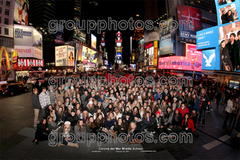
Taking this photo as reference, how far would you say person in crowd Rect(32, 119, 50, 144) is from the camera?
5359 millimetres

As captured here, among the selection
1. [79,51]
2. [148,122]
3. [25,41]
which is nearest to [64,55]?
[25,41]

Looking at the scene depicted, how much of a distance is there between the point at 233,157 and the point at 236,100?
370 centimetres

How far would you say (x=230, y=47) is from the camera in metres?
9.78

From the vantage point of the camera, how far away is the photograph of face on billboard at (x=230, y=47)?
909 cm

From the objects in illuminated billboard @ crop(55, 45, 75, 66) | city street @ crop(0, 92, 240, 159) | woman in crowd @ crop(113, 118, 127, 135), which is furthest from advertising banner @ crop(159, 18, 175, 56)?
illuminated billboard @ crop(55, 45, 75, 66)

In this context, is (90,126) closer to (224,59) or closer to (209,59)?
(224,59)

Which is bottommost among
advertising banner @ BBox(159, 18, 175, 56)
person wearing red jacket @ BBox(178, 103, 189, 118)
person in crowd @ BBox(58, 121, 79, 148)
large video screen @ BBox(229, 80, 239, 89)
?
person in crowd @ BBox(58, 121, 79, 148)

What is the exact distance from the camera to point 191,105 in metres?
9.10

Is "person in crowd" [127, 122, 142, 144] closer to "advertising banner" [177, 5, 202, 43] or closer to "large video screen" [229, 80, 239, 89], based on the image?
"large video screen" [229, 80, 239, 89]

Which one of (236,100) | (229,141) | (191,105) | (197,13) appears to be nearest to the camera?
(229,141)

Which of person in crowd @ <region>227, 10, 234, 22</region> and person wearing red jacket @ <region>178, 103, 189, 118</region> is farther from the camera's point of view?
person in crowd @ <region>227, 10, 234, 22</region>

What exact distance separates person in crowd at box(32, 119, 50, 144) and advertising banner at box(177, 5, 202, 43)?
75.6 ft

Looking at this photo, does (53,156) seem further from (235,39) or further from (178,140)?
(235,39)

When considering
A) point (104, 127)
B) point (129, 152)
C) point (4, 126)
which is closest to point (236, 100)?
point (129, 152)
